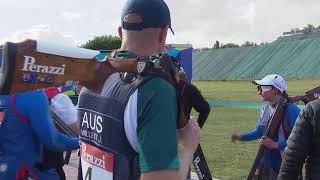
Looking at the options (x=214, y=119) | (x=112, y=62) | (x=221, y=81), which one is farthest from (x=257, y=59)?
(x=112, y=62)

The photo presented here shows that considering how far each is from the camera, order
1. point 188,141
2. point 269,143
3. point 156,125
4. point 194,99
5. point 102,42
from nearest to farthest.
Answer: point 156,125
point 188,141
point 269,143
point 194,99
point 102,42

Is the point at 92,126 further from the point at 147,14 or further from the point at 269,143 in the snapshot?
the point at 269,143

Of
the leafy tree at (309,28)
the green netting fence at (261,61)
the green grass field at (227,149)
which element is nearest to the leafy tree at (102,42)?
the green netting fence at (261,61)

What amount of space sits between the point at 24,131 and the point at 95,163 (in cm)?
139

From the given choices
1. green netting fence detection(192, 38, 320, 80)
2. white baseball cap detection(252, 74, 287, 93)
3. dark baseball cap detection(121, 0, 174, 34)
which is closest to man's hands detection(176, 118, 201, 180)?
dark baseball cap detection(121, 0, 174, 34)

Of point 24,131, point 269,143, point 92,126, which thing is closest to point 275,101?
point 269,143

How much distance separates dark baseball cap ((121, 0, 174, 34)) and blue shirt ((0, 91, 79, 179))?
147cm

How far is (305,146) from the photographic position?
11.3 feet

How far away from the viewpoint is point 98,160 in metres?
2.12

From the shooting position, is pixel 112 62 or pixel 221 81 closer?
pixel 112 62

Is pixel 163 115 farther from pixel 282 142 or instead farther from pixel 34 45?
pixel 282 142

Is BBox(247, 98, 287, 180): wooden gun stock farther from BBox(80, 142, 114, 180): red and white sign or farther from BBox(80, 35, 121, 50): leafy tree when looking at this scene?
BBox(80, 35, 121, 50): leafy tree

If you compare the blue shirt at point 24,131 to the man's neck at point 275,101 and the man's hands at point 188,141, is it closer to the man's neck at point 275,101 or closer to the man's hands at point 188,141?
the man's hands at point 188,141

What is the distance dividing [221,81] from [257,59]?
4.69m
